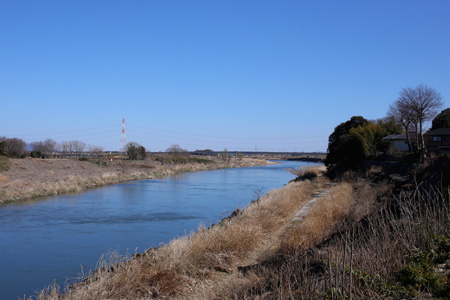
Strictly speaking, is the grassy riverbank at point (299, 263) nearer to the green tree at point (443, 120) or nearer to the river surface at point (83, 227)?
the river surface at point (83, 227)

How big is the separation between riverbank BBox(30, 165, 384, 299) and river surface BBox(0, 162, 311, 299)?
105cm

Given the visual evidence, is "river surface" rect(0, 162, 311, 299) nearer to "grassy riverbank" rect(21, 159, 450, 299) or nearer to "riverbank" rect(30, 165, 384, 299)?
"riverbank" rect(30, 165, 384, 299)

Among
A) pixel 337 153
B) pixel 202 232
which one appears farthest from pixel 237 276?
pixel 337 153

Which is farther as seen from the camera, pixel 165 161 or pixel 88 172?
pixel 165 161

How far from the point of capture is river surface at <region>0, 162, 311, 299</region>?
13.3 m

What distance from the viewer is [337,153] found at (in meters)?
46.0

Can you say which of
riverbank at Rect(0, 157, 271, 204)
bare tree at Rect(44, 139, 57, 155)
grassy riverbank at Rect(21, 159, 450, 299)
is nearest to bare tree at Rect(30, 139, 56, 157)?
bare tree at Rect(44, 139, 57, 155)

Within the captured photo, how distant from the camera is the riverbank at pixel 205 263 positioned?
8414 millimetres

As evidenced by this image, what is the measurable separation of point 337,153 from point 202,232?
35809 mm

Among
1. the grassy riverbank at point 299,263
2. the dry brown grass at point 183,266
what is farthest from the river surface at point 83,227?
the grassy riverbank at point 299,263

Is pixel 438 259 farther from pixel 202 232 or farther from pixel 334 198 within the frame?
pixel 334 198

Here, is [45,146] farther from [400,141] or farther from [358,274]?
[358,274]

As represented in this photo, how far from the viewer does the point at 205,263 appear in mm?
10703

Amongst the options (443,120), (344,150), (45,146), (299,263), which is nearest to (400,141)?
(344,150)
